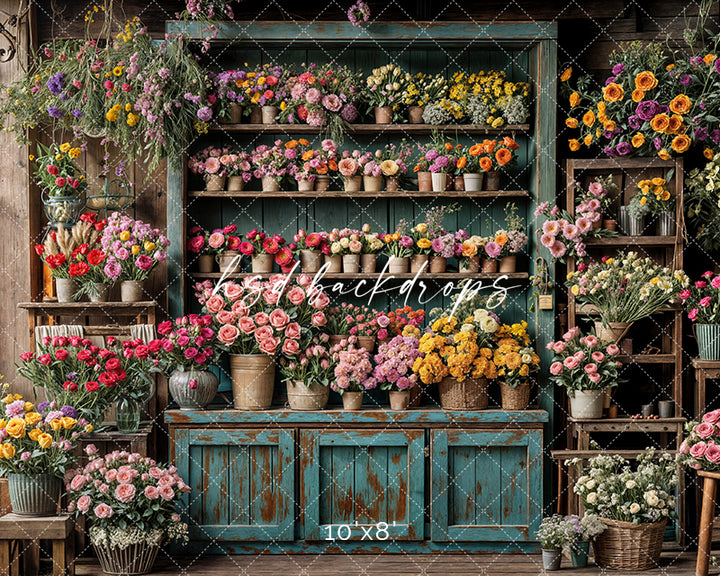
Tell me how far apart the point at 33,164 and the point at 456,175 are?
2.43 meters

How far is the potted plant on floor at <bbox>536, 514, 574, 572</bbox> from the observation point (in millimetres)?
3775

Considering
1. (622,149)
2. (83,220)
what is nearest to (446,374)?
(622,149)

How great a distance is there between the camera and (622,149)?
427cm

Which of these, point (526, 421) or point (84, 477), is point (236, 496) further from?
point (526, 421)

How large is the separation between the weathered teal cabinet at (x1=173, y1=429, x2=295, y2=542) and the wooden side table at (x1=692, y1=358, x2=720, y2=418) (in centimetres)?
219

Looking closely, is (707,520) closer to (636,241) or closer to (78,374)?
(636,241)

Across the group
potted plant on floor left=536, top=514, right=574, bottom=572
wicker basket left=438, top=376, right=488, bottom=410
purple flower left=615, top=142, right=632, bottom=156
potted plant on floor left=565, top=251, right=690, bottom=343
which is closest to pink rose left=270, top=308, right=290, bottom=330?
wicker basket left=438, top=376, right=488, bottom=410

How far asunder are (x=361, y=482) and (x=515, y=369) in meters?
1.02

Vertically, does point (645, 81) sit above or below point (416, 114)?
above

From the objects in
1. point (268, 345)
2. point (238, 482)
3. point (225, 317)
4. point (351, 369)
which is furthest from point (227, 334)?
point (238, 482)

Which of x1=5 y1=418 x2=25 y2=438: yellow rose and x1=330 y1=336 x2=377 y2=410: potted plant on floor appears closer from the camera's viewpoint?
x1=5 y1=418 x2=25 y2=438: yellow rose

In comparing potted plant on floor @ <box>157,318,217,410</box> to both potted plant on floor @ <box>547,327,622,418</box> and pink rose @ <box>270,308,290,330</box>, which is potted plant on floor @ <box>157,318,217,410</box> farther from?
potted plant on floor @ <box>547,327,622,418</box>

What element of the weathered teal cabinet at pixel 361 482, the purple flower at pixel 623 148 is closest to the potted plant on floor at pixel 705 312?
the purple flower at pixel 623 148

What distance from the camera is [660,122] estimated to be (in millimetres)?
4188
